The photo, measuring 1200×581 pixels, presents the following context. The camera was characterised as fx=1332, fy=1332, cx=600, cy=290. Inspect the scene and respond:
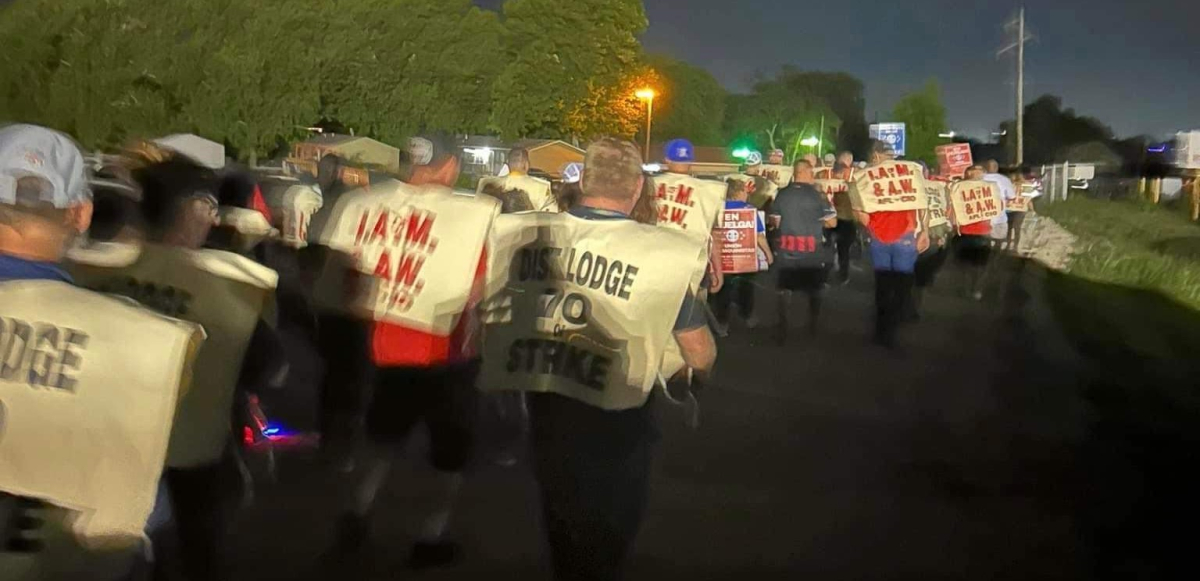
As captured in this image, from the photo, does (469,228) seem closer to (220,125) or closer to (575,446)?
(575,446)

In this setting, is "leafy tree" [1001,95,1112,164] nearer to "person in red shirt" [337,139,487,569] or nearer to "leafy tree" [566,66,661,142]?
"leafy tree" [566,66,661,142]

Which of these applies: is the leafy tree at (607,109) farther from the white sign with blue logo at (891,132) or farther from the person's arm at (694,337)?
the person's arm at (694,337)

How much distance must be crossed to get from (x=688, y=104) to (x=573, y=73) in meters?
50.2

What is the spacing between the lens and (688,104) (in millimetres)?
123500

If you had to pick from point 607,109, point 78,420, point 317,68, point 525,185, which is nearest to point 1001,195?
point 525,185

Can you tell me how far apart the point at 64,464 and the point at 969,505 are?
210 inches

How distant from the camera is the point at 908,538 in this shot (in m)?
6.44

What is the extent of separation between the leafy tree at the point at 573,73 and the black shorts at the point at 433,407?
6820cm

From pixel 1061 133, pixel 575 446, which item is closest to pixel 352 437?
pixel 575 446

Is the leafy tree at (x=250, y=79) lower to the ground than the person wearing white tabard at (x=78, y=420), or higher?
higher

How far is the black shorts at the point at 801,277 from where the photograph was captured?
43.0 ft

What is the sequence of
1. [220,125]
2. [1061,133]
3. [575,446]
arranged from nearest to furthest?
[575,446], [220,125], [1061,133]

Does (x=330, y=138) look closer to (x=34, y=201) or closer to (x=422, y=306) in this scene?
(x=422, y=306)

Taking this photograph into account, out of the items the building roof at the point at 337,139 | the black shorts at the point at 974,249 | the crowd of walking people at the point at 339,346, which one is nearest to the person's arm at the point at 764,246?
the black shorts at the point at 974,249
